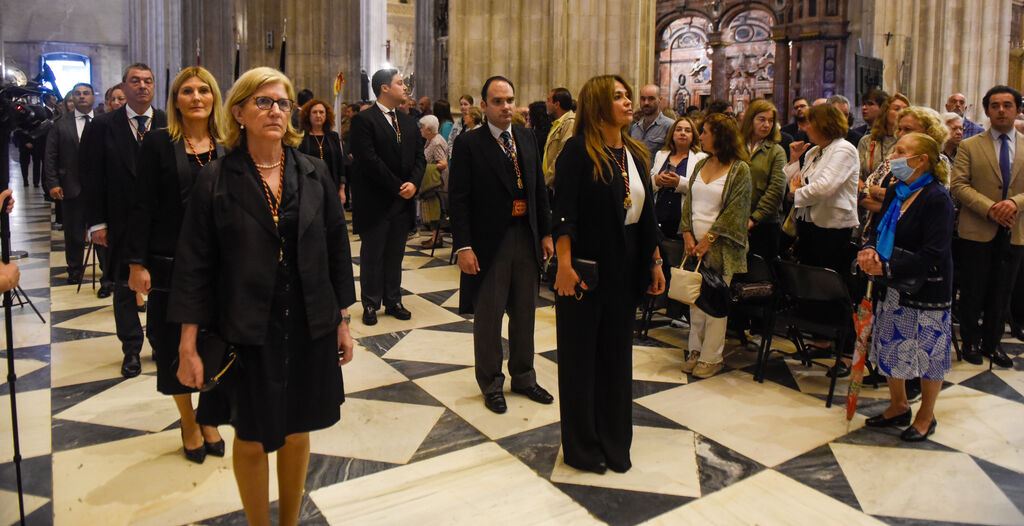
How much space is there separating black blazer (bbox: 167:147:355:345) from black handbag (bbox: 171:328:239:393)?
0.03 metres

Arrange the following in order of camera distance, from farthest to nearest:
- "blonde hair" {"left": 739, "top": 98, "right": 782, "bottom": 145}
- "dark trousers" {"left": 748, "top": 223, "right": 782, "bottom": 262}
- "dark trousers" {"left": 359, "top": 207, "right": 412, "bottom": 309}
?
1. "dark trousers" {"left": 359, "top": 207, "right": 412, "bottom": 309}
2. "blonde hair" {"left": 739, "top": 98, "right": 782, "bottom": 145}
3. "dark trousers" {"left": 748, "top": 223, "right": 782, "bottom": 262}

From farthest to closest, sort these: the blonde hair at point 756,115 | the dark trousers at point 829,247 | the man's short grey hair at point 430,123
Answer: the man's short grey hair at point 430,123 < the blonde hair at point 756,115 < the dark trousers at point 829,247

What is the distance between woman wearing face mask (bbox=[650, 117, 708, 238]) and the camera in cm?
577

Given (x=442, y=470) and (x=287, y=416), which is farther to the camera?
(x=442, y=470)

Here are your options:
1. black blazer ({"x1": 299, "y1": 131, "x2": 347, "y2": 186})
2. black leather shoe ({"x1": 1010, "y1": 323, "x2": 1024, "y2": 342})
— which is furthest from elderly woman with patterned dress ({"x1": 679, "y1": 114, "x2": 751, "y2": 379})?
black blazer ({"x1": 299, "y1": 131, "x2": 347, "y2": 186})

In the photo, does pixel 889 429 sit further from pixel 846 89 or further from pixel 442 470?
pixel 846 89

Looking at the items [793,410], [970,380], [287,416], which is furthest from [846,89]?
[287,416]

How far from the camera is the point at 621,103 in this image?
11.4 feet

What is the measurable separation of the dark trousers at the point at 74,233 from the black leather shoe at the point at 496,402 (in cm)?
→ 498

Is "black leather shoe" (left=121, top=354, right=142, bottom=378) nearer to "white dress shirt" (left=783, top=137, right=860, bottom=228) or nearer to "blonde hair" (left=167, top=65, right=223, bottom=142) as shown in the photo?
"blonde hair" (left=167, top=65, right=223, bottom=142)

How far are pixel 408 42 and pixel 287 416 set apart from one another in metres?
40.0

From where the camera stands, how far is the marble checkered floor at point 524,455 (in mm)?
3191

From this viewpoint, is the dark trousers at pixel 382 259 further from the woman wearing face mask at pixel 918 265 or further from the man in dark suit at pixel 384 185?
the woman wearing face mask at pixel 918 265

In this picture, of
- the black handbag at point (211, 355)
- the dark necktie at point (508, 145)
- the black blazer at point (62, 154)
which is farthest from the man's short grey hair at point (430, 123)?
the black handbag at point (211, 355)
